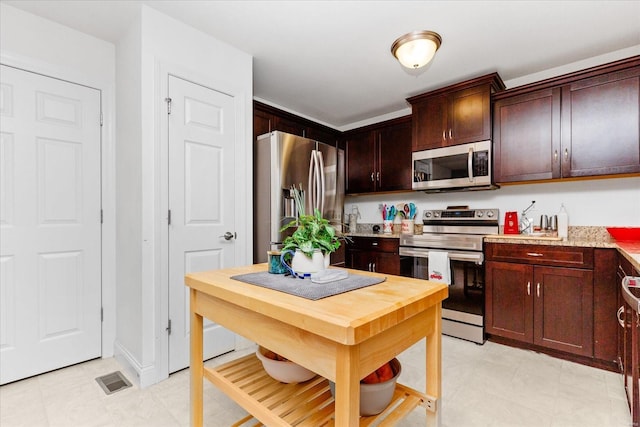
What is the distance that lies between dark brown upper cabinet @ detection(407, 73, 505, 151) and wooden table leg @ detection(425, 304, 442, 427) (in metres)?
2.25

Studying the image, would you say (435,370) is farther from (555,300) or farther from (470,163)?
(470,163)

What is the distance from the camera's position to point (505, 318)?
8.50 feet

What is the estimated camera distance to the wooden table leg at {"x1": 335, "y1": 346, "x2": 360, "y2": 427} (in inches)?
32.7

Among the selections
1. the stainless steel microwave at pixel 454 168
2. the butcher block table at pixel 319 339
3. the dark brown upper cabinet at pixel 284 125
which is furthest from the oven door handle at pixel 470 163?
the butcher block table at pixel 319 339

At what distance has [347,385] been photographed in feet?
2.73


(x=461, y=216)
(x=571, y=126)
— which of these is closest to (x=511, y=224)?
(x=461, y=216)

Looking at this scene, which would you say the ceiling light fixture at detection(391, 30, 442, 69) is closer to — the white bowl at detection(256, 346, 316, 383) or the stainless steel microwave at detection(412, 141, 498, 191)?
the stainless steel microwave at detection(412, 141, 498, 191)

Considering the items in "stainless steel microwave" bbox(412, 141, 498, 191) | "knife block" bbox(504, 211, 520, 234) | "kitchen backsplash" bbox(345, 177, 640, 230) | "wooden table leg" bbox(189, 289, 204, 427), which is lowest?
"wooden table leg" bbox(189, 289, 204, 427)

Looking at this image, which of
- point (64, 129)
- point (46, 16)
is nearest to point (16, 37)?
point (46, 16)

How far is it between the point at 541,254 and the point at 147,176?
2.96m

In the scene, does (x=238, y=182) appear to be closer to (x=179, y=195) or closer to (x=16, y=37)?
(x=179, y=195)

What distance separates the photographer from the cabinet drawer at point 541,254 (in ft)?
7.40

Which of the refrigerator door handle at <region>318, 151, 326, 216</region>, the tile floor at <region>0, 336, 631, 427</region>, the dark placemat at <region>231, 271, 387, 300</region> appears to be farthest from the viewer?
the refrigerator door handle at <region>318, 151, 326, 216</region>

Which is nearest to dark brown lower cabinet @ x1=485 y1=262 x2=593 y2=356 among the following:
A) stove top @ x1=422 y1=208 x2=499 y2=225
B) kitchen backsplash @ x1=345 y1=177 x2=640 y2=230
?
stove top @ x1=422 y1=208 x2=499 y2=225
